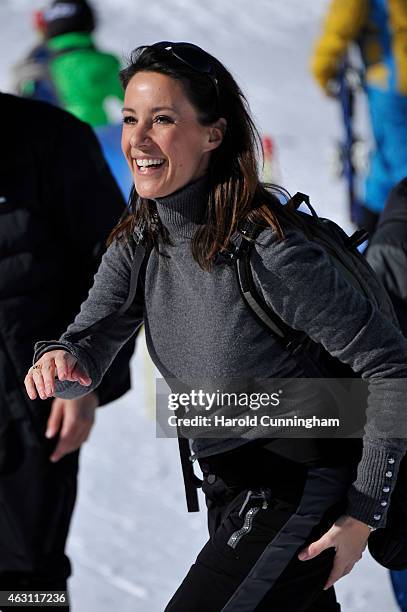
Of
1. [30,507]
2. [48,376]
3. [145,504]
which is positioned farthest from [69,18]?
[48,376]

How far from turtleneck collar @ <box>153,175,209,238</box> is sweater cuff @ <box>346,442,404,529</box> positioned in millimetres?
587

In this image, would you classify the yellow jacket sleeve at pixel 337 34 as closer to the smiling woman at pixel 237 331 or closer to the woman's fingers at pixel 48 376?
the smiling woman at pixel 237 331

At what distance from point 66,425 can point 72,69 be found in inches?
131

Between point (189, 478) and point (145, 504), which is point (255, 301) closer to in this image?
point (189, 478)

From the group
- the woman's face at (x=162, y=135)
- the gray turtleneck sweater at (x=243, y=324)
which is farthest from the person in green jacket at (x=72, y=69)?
the woman's face at (x=162, y=135)

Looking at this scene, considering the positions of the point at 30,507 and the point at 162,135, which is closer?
the point at 162,135

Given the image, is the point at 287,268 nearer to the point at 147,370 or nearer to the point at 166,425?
the point at 166,425

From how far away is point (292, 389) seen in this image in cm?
241

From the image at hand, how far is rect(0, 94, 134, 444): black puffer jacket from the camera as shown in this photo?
3.27 meters

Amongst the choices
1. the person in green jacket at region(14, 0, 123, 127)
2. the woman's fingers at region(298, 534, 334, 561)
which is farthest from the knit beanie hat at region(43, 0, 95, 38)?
the woman's fingers at region(298, 534, 334, 561)

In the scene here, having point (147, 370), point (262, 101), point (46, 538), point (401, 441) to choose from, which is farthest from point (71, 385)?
point (262, 101)

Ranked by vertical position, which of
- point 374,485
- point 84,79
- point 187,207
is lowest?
point 374,485

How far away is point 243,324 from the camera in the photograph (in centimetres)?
235

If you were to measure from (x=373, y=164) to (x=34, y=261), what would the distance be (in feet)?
9.71
